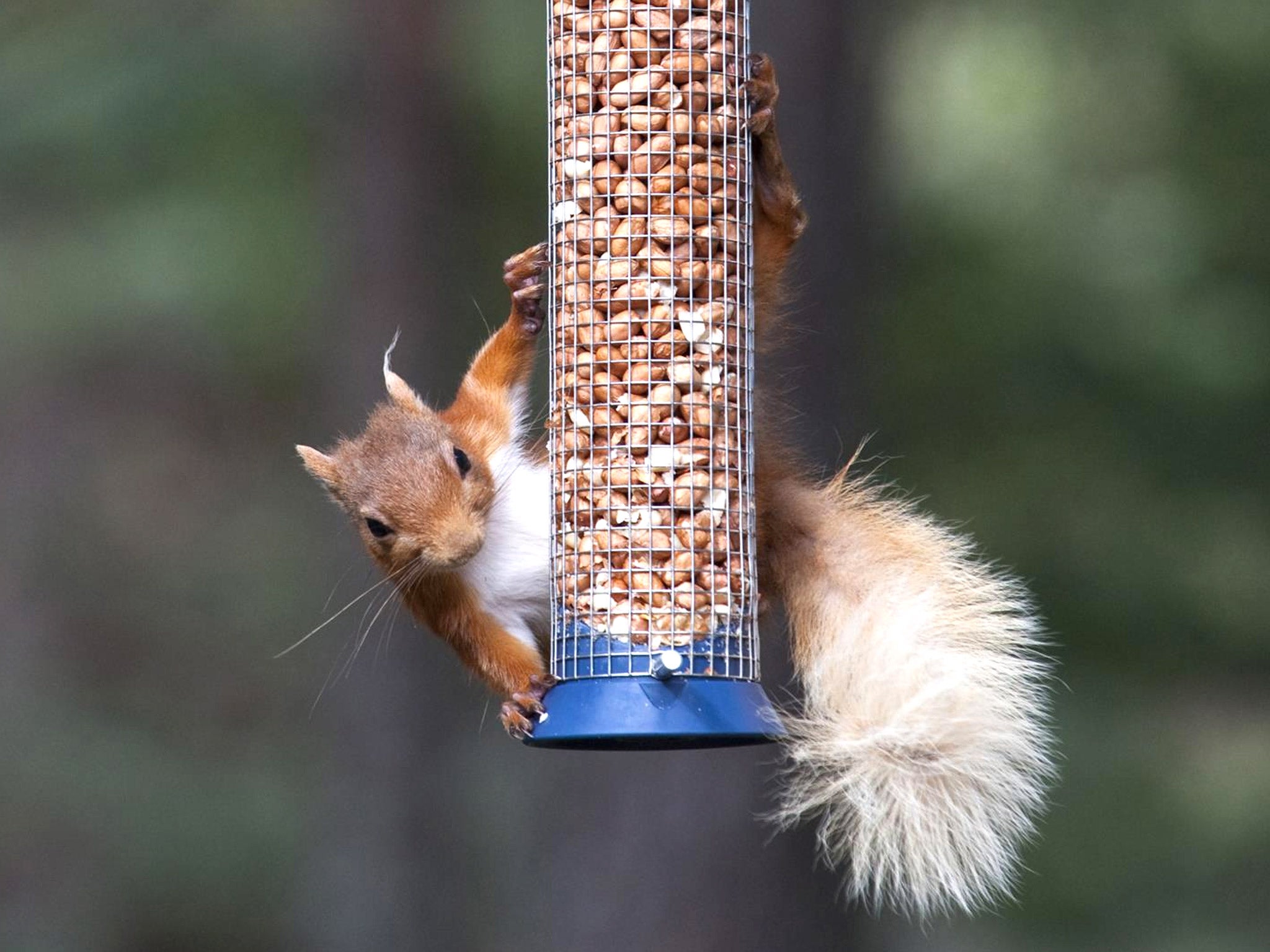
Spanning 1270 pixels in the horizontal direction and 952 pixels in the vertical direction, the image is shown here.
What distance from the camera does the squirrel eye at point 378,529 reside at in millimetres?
3648

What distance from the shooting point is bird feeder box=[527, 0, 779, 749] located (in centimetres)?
344

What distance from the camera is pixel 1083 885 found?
845 cm

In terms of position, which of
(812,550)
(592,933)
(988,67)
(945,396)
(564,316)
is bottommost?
(592,933)

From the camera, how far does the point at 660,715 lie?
3.26 metres

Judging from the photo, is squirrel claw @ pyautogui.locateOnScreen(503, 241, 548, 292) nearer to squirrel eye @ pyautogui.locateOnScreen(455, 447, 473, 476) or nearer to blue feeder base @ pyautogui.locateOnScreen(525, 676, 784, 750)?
squirrel eye @ pyautogui.locateOnScreen(455, 447, 473, 476)

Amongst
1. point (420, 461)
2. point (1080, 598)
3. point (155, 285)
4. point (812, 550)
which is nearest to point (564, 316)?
point (420, 461)

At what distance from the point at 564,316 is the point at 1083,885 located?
18.6 feet

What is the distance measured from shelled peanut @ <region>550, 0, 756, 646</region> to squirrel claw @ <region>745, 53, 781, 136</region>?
0.10 feet

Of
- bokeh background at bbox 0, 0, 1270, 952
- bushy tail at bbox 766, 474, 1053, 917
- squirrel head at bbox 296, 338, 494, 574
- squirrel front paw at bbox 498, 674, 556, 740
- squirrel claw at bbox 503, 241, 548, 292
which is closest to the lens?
bushy tail at bbox 766, 474, 1053, 917

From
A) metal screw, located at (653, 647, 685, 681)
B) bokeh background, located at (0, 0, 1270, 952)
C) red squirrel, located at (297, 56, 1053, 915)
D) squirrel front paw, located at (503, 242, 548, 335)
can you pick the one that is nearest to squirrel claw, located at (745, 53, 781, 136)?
red squirrel, located at (297, 56, 1053, 915)

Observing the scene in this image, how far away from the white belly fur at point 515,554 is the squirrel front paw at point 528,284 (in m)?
0.25

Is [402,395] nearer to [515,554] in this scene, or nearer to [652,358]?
[515,554]

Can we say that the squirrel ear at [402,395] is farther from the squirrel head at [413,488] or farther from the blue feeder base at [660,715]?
the blue feeder base at [660,715]

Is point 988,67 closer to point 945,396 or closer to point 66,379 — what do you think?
point 945,396
